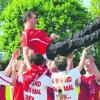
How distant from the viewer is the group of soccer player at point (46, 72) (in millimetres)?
8031

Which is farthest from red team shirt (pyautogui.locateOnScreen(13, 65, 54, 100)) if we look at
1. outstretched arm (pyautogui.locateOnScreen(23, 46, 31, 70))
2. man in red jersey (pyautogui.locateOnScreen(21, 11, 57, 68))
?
man in red jersey (pyautogui.locateOnScreen(21, 11, 57, 68))

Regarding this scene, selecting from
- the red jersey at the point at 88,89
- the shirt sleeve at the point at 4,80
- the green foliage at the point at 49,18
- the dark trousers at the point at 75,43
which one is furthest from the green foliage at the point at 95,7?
the dark trousers at the point at 75,43

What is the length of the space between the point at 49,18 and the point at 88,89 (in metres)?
35.7

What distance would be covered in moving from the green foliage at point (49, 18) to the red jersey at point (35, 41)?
34257 millimetres

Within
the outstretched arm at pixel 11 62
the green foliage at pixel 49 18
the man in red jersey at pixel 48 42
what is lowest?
the outstretched arm at pixel 11 62

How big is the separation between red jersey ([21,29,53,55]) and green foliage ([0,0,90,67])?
112 feet

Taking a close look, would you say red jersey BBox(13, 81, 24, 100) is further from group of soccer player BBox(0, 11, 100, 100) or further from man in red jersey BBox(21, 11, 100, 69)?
man in red jersey BBox(21, 11, 100, 69)

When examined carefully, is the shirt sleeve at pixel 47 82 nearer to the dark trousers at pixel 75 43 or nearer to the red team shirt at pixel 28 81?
the red team shirt at pixel 28 81

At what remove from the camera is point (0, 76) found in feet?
28.4

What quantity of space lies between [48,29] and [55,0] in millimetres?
3321

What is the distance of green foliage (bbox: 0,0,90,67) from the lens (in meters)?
43.9

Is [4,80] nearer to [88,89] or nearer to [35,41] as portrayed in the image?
[35,41]

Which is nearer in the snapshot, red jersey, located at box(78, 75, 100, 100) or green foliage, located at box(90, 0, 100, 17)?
red jersey, located at box(78, 75, 100, 100)

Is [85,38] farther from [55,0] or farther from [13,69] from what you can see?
[55,0]
